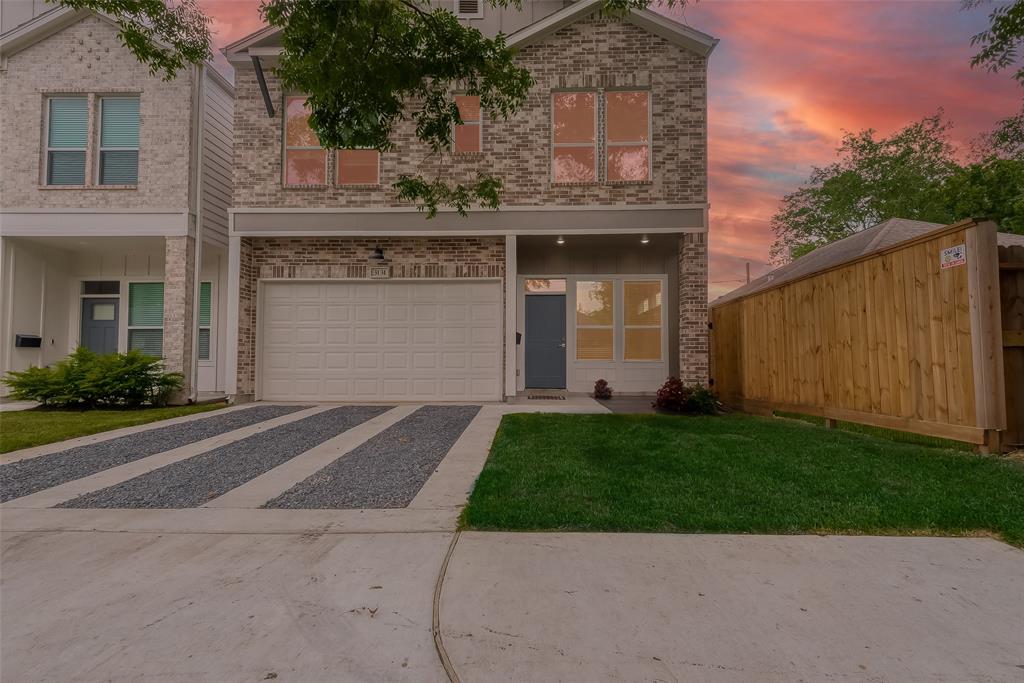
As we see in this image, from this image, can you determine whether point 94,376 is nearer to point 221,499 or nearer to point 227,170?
point 227,170

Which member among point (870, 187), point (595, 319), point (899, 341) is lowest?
point (899, 341)

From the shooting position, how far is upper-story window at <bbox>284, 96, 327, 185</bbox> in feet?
29.6

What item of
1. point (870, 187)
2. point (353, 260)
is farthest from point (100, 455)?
point (870, 187)

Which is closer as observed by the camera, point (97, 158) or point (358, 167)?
point (358, 167)

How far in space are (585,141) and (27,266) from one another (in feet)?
38.6

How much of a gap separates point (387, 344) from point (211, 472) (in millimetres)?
5210

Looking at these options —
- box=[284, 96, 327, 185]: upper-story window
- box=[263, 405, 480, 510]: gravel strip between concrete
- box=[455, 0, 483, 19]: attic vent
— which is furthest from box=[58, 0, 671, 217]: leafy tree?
box=[455, 0, 483, 19]: attic vent

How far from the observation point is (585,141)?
883cm

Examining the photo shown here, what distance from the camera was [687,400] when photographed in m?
7.75

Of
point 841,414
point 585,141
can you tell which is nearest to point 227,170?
point 585,141

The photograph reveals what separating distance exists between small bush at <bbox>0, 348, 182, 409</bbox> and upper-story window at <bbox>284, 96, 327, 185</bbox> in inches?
171

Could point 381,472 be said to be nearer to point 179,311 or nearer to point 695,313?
point 695,313

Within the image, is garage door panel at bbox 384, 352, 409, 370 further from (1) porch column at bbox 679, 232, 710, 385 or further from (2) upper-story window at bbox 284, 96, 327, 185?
(1) porch column at bbox 679, 232, 710, 385

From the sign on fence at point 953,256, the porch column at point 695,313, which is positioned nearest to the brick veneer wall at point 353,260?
the porch column at point 695,313
